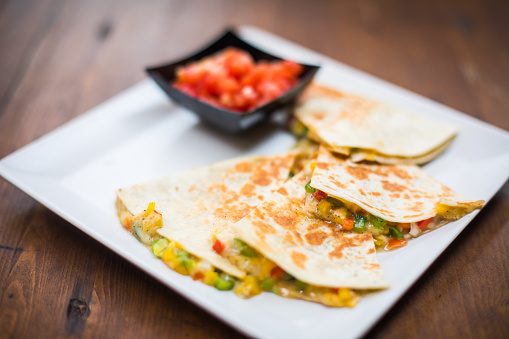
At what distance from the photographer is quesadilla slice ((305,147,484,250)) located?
316 cm

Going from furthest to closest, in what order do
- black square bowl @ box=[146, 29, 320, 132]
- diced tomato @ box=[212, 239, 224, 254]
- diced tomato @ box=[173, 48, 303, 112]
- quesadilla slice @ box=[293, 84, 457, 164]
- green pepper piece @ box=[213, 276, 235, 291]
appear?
1. diced tomato @ box=[173, 48, 303, 112]
2. black square bowl @ box=[146, 29, 320, 132]
3. quesadilla slice @ box=[293, 84, 457, 164]
4. diced tomato @ box=[212, 239, 224, 254]
5. green pepper piece @ box=[213, 276, 235, 291]

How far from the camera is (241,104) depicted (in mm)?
4145

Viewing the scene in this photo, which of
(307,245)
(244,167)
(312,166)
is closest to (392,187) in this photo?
(312,166)

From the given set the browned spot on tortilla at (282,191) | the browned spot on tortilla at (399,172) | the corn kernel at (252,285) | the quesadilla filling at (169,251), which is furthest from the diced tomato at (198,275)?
the browned spot on tortilla at (399,172)

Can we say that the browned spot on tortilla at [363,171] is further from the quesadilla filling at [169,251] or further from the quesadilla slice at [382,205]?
the quesadilla filling at [169,251]

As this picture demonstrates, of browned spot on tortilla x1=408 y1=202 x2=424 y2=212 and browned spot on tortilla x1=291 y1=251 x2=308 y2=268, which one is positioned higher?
browned spot on tortilla x1=408 y1=202 x2=424 y2=212

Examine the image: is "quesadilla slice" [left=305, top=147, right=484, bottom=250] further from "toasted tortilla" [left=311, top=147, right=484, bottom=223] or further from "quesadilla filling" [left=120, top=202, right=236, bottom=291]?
"quesadilla filling" [left=120, top=202, right=236, bottom=291]

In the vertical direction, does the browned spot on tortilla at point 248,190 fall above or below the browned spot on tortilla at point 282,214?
below

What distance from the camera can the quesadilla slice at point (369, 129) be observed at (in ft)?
12.4

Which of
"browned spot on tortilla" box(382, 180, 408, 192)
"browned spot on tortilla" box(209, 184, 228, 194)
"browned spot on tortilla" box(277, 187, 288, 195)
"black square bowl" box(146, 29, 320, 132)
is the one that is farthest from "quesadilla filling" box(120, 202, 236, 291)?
"browned spot on tortilla" box(382, 180, 408, 192)

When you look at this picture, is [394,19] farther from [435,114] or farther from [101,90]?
[101,90]

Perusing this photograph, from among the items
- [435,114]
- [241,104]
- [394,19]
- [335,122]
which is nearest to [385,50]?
[394,19]

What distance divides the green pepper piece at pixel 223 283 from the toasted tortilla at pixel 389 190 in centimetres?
91

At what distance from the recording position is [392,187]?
3.48 m
